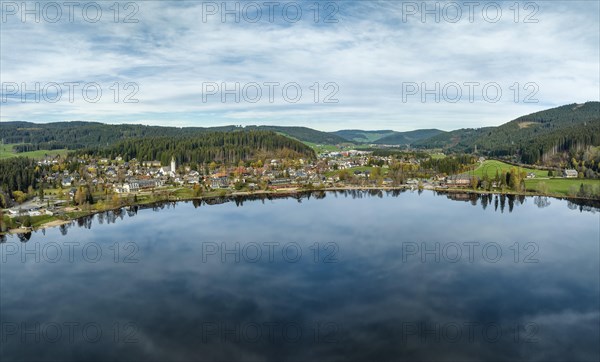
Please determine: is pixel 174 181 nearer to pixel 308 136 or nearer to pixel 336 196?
pixel 336 196

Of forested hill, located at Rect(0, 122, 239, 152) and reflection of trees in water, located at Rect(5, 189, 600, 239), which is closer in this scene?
reflection of trees in water, located at Rect(5, 189, 600, 239)

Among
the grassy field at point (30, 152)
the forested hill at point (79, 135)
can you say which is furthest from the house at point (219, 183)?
the forested hill at point (79, 135)

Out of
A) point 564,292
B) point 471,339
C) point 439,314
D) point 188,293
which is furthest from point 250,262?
point 564,292

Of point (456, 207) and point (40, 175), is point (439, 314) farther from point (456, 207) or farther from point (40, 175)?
point (40, 175)

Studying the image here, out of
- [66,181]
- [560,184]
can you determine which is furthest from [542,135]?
[66,181]

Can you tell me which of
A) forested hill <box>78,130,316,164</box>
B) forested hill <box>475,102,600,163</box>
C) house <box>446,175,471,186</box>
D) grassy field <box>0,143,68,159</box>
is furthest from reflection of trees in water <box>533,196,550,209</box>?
grassy field <box>0,143,68,159</box>

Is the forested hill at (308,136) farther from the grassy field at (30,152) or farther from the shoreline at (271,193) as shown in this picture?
the shoreline at (271,193)

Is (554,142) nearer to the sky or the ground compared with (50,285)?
nearer to the sky

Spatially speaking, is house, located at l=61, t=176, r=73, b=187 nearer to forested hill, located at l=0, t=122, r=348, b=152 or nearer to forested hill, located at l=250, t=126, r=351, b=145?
forested hill, located at l=0, t=122, r=348, b=152
